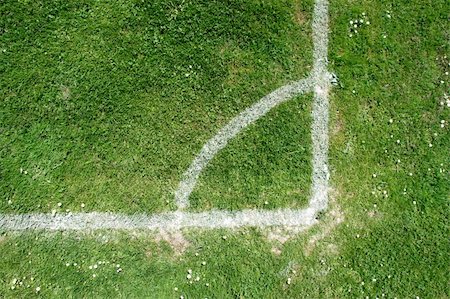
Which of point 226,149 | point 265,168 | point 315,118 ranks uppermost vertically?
point 315,118

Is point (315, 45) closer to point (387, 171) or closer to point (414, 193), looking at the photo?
point (387, 171)

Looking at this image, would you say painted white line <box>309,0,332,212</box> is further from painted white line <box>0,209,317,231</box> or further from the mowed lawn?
painted white line <box>0,209,317,231</box>

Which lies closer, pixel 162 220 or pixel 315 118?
pixel 162 220

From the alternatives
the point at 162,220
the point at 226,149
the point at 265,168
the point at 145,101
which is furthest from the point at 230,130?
the point at 162,220

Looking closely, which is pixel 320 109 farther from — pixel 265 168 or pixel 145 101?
pixel 145 101

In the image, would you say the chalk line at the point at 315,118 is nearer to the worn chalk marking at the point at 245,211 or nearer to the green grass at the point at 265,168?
the worn chalk marking at the point at 245,211

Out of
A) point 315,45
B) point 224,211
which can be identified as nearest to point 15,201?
point 224,211

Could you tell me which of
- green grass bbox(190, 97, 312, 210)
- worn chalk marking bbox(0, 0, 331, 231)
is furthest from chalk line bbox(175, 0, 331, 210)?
green grass bbox(190, 97, 312, 210)
